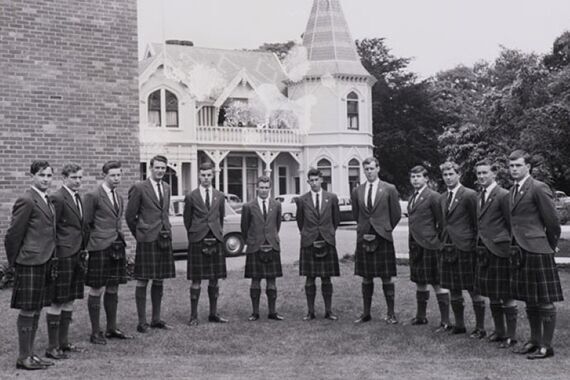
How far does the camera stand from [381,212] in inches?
336

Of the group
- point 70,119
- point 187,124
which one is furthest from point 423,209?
point 187,124

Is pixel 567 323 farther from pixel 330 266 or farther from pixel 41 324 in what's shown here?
pixel 41 324

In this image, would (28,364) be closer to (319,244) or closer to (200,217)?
(200,217)

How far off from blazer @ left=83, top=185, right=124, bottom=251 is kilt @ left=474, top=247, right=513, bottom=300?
4068mm

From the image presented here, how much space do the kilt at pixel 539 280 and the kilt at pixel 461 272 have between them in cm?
92

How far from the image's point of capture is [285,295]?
Result: 1088cm

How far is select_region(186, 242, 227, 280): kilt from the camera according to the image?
8.70m

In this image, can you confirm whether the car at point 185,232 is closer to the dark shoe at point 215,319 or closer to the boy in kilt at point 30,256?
the dark shoe at point 215,319

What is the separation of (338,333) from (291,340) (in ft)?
2.05

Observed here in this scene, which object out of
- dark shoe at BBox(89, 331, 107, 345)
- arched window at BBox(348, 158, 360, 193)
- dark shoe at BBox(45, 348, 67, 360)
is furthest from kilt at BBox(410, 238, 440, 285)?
arched window at BBox(348, 158, 360, 193)

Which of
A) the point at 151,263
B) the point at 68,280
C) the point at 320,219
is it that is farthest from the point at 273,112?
the point at 68,280

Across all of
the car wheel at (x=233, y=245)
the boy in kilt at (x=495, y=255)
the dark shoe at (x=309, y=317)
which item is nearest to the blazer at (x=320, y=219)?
the dark shoe at (x=309, y=317)

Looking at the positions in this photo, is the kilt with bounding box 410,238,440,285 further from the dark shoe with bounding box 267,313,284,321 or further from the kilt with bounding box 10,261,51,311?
the kilt with bounding box 10,261,51,311

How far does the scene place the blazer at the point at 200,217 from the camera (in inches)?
342
